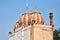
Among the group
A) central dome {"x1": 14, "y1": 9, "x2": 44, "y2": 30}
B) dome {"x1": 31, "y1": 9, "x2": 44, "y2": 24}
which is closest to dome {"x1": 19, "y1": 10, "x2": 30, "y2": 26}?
central dome {"x1": 14, "y1": 9, "x2": 44, "y2": 30}

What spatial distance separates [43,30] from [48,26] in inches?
31.2

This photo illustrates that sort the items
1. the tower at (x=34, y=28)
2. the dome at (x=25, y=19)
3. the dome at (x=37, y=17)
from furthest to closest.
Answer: the dome at (x=25, y=19) < the dome at (x=37, y=17) < the tower at (x=34, y=28)

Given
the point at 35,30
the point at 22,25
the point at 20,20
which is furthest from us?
the point at 20,20

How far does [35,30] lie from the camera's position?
93.4 ft

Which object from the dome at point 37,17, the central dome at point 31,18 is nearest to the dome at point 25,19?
the central dome at point 31,18

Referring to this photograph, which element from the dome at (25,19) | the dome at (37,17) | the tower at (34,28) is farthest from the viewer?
the dome at (25,19)

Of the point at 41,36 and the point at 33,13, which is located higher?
the point at 33,13

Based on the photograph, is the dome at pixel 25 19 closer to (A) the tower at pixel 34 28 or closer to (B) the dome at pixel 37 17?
(A) the tower at pixel 34 28

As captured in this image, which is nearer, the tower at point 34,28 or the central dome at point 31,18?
the tower at point 34,28

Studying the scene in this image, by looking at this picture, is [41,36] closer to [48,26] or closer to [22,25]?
[48,26]

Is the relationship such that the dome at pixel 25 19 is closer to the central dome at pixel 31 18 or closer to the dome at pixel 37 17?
the central dome at pixel 31 18

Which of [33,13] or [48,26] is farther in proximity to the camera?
[33,13]

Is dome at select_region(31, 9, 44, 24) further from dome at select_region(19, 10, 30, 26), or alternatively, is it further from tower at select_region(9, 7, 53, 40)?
dome at select_region(19, 10, 30, 26)

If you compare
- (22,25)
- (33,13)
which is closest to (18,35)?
(22,25)
